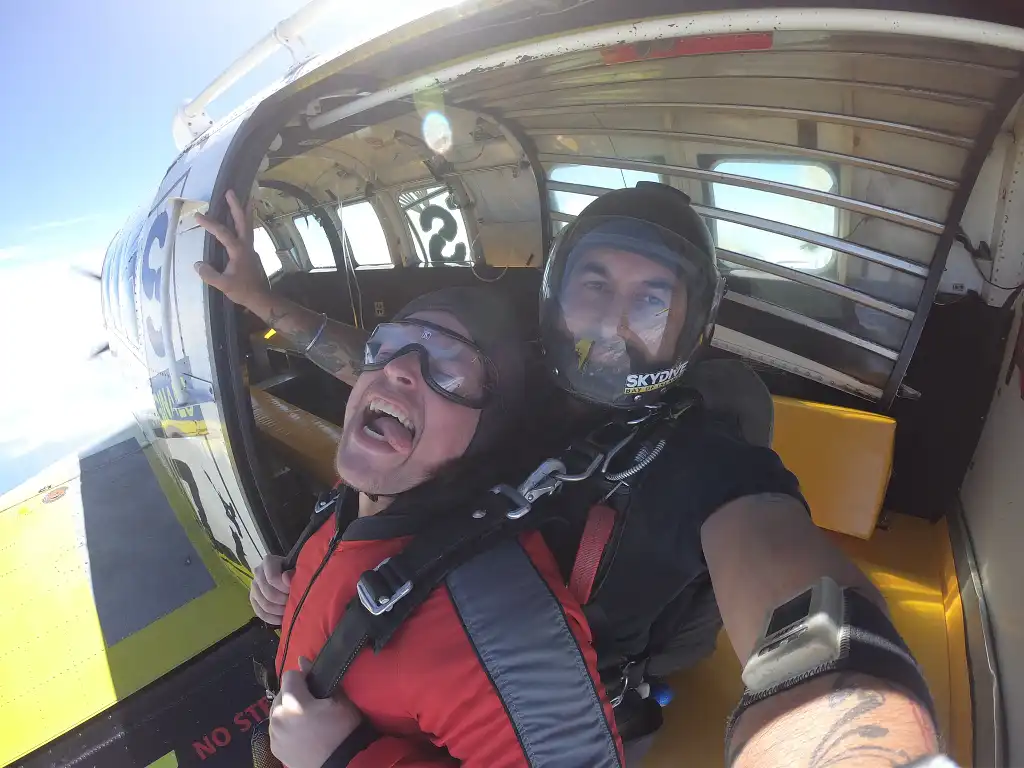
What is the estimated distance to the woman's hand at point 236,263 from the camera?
2062 mm

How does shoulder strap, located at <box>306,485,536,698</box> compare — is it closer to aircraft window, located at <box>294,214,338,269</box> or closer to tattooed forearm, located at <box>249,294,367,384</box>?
tattooed forearm, located at <box>249,294,367,384</box>

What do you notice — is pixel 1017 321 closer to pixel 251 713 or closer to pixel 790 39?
pixel 790 39

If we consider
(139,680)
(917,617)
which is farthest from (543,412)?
(139,680)

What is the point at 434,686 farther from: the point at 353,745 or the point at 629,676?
the point at 629,676

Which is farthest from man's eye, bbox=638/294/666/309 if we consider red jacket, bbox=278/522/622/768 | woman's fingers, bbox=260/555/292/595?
woman's fingers, bbox=260/555/292/595

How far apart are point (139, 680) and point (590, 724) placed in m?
2.57

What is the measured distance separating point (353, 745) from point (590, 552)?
0.68 meters

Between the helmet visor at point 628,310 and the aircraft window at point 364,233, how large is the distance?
564 cm

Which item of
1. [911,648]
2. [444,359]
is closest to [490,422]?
[444,359]

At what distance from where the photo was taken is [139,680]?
2.58m

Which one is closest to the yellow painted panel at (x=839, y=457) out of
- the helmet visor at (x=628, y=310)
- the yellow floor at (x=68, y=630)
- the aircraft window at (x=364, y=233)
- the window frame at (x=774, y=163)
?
the window frame at (x=774, y=163)

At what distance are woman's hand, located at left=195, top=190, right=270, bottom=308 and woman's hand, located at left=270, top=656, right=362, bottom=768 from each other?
149cm

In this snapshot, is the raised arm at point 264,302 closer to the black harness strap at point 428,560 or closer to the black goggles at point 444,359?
the black goggles at point 444,359

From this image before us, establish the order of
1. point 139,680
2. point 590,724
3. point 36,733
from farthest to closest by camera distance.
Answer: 1. point 139,680
2. point 36,733
3. point 590,724
